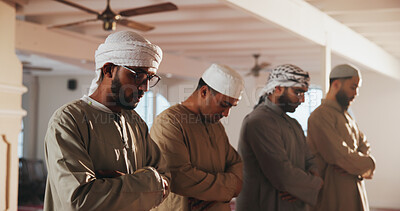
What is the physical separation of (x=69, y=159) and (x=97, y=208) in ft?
0.67

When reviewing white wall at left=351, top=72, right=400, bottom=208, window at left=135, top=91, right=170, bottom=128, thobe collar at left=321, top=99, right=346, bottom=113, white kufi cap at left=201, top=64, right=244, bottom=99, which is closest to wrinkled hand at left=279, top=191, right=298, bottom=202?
white kufi cap at left=201, top=64, right=244, bottom=99

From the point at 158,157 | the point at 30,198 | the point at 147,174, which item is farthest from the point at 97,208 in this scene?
the point at 30,198

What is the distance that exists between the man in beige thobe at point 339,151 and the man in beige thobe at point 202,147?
1103 millimetres

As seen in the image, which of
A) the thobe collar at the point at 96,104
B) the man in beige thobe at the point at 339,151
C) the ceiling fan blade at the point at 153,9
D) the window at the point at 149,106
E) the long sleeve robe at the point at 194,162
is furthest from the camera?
the window at the point at 149,106

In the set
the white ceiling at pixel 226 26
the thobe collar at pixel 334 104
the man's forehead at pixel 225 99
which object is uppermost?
the white ceiling at pixel 226 26

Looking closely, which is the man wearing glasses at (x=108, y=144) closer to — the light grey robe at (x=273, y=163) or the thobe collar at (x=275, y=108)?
the light grey robe at (x=273, y=163)

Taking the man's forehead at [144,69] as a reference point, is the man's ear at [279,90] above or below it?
below

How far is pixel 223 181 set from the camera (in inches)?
107

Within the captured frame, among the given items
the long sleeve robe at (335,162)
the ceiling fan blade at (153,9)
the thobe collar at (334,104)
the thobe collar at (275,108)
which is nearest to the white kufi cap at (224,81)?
the thobe collar at (275,108)

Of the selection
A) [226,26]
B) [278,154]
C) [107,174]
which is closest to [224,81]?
[278,154]

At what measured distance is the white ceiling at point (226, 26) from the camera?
4.86 meters

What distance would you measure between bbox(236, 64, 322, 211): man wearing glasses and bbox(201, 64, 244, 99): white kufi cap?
535 millimetres

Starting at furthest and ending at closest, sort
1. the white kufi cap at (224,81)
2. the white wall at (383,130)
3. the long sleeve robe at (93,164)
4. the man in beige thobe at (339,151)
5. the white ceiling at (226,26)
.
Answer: the white wall at (383,130), the white ceiling at (226,26), the man in beige thobe at (339,151), the white kufi cap at (224,81), the long sleeve robe at (93,164)

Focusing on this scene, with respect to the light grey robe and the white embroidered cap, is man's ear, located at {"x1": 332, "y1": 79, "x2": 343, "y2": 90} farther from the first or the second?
the light grey robe
